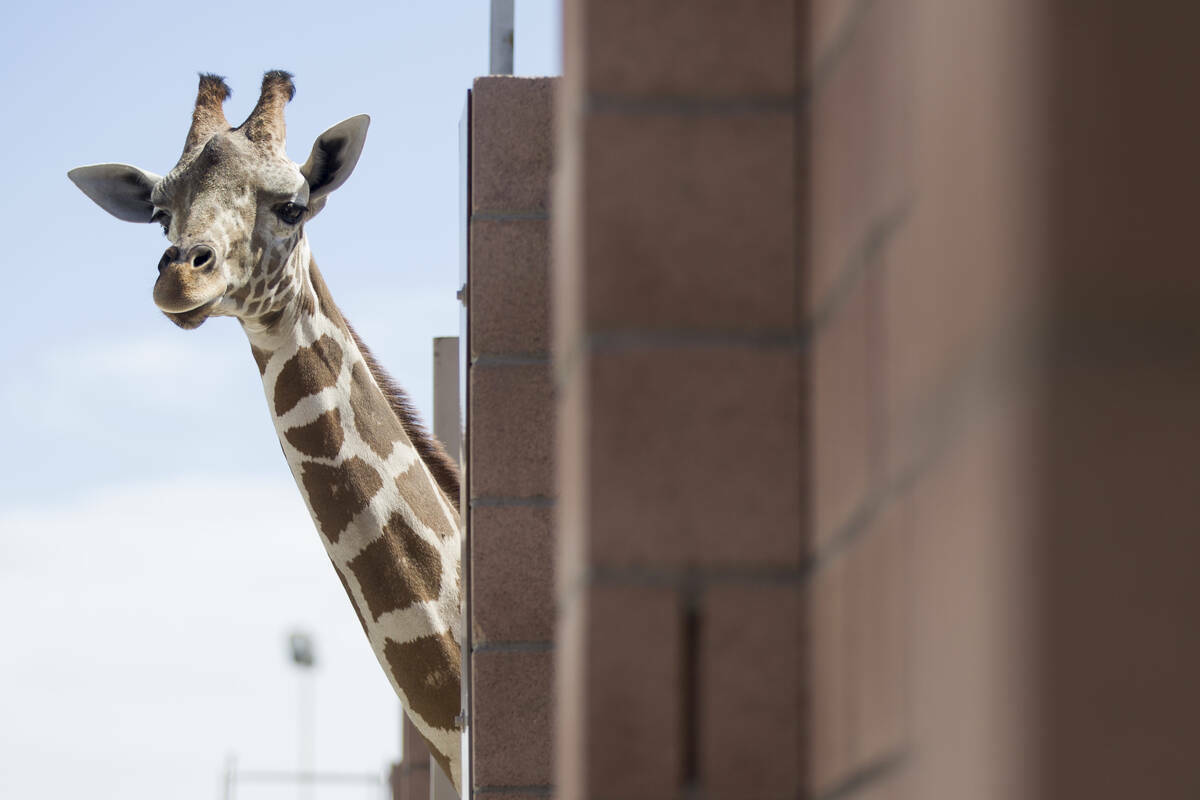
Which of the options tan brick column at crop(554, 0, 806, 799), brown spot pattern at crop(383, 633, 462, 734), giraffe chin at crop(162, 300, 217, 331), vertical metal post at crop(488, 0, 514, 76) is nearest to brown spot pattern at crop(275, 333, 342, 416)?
giraffe chin at crop(162, 300, 217, 331)

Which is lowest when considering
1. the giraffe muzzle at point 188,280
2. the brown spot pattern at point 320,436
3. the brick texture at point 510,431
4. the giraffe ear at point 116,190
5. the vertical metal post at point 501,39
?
the brown spot pattern at point 320,436

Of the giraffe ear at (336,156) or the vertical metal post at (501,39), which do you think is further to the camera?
the giraffe ear at (336,156)

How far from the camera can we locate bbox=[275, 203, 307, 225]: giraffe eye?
Answer: 677 cm

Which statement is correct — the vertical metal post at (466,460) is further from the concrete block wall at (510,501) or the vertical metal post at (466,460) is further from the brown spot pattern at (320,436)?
the brown spot pattern at (320,436)

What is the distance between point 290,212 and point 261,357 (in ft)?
1.85

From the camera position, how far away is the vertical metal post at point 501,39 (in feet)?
15.1

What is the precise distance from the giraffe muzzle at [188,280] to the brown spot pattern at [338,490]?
733 millimetres

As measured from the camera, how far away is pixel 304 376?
6641 mm

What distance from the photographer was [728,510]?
1585mm

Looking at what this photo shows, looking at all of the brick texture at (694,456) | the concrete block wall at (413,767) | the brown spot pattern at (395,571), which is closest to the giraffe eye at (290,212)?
the brown spot pattern at (395,571)

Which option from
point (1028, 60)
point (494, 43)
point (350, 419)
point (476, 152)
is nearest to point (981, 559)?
point (1028, 60)

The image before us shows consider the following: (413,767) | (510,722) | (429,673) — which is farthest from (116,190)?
(413,767)

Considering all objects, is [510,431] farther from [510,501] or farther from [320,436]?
[320,436]

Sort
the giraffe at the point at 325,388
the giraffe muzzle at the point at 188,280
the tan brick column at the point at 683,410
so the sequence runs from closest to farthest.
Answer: the tan brick column at the point at 683,410 < the giraffe muzzle at the point at 188,280 < the giraffe at the point at 325,388
